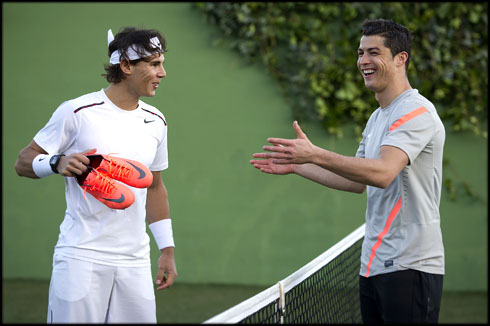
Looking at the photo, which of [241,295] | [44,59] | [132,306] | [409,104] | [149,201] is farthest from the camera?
[44,59]

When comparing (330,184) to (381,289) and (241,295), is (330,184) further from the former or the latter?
(241,295)

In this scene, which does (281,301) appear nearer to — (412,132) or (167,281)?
(167,281)

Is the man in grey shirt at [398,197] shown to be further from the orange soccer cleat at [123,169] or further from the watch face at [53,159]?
the watch face at [53,159]

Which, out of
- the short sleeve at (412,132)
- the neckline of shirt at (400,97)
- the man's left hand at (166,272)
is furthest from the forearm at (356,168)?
the man's left hand at (166,272)

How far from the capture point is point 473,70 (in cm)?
680

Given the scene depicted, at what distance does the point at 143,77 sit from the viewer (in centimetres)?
333

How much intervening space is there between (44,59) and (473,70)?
4628 millimetres

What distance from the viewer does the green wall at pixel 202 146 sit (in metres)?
6.98

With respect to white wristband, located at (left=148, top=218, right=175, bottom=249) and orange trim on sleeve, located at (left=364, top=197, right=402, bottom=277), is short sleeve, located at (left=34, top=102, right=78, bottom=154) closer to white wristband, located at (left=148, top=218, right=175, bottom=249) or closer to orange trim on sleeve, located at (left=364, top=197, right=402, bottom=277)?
white wristband, located at (left=148, top=218, right=175, bottom=249)

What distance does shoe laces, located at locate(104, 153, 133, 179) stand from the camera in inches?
117

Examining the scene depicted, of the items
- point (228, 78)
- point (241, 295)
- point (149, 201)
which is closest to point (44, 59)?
point (228, 78)

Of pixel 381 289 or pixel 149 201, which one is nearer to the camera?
pixel 381 289

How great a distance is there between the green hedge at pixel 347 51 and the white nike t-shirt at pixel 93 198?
382 centimetres

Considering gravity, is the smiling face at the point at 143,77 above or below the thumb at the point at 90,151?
above
